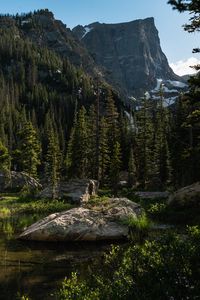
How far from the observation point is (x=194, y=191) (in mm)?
24172

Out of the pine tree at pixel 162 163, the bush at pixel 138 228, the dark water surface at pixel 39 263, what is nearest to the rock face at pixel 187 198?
the bush at pixel 138 228

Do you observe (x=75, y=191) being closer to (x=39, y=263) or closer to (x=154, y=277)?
(x=39, y=263)

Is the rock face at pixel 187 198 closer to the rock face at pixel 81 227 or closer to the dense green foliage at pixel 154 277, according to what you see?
the rock face at pixel 81 227

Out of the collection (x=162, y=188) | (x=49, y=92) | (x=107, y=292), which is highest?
(x=49, y=92)

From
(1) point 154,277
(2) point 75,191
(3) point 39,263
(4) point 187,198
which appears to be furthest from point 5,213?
(1) point 154,277

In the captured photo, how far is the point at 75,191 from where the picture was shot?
1531 inches

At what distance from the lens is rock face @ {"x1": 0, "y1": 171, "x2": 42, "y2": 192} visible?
5372cm

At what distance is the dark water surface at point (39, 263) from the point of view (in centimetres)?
1156

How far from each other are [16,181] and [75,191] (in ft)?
62.6

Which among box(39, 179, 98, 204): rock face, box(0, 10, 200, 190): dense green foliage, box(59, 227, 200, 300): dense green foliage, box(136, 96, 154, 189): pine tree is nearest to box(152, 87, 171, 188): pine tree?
box(0, 10, 200, 190): dense green foliage

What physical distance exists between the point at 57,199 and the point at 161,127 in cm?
3930

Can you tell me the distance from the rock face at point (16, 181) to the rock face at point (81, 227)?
3341cm

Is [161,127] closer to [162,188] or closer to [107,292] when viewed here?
[162,188]

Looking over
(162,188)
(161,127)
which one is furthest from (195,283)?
(161,127)
